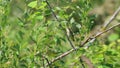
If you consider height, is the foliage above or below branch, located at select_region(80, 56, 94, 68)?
above

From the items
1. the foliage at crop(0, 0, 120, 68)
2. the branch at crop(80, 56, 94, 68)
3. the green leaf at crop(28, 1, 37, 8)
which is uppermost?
the green leaf at crop(28, 1, 37, 8)

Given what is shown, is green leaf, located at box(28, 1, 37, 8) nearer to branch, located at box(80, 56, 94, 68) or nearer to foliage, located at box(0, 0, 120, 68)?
foliage, located at box(0, 0, 120, 68)

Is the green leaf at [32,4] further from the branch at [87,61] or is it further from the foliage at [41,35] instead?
the branch at [87,61]

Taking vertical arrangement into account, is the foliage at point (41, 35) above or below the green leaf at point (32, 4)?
below

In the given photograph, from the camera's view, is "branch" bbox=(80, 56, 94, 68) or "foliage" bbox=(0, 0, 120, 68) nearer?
"foliage" bbox=(0, 0, 120, 68)

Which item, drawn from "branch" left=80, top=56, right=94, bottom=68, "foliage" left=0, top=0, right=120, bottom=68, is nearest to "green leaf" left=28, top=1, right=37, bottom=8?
"foliage" left=0, top=0, right=120, bottom=68

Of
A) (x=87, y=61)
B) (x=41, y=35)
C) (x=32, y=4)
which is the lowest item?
(x=87, y=61)

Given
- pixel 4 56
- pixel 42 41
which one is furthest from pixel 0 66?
pixel 42 41

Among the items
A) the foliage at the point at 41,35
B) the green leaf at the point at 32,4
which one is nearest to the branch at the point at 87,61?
the foliage at the point at 41,35

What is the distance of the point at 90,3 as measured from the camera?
2.14 meters

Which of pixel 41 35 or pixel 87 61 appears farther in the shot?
pixel 87 61

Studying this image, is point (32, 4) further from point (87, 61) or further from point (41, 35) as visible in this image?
point (87, 61)

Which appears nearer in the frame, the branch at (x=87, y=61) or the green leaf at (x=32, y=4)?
the green leaf at (x=32, y=4)

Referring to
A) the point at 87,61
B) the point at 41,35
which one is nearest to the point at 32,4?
the point at 41,35
